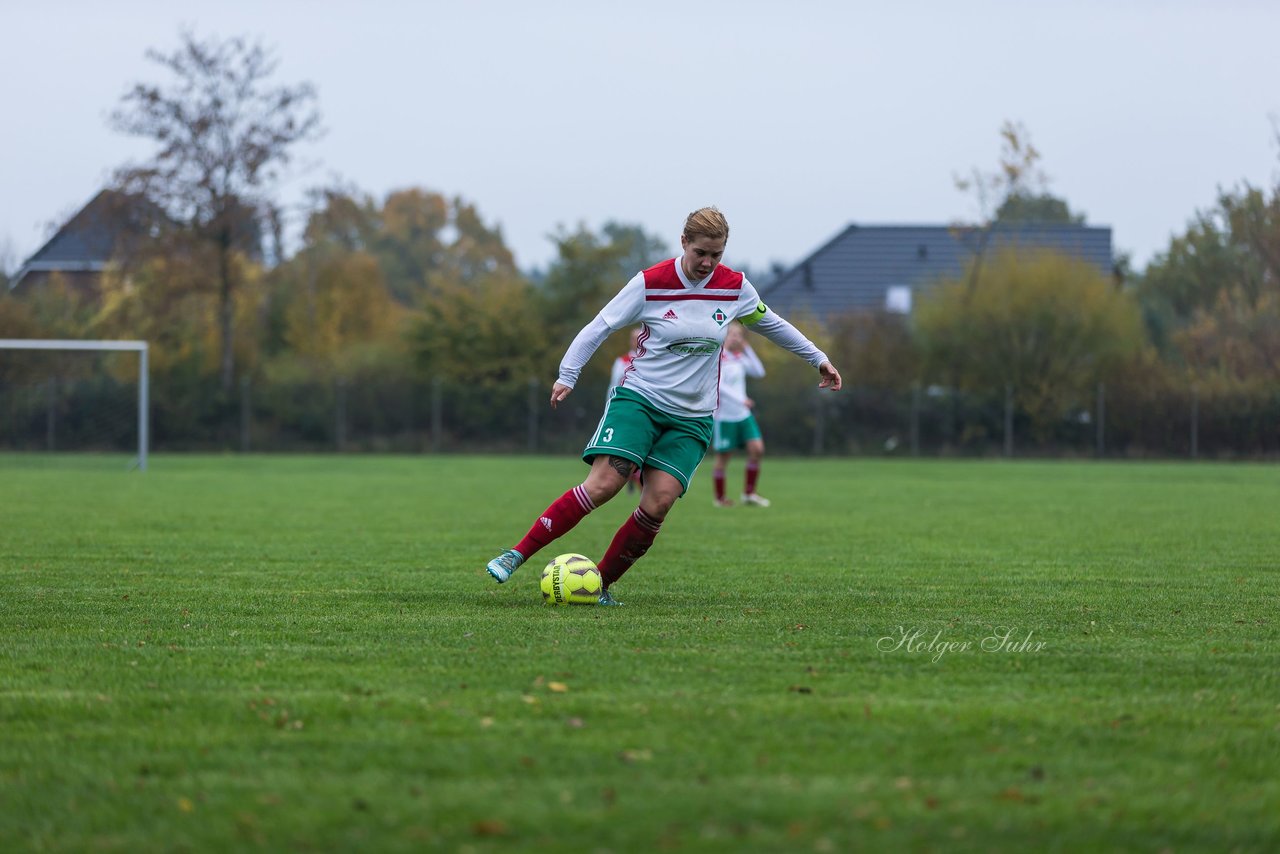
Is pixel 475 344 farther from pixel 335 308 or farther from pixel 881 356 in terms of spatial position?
pixel 335 308

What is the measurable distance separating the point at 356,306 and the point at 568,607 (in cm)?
4623

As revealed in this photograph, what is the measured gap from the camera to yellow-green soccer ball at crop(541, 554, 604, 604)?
7.03 m

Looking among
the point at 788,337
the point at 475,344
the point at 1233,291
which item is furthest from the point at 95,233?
the point at 788,337

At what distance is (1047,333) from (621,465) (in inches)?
1275

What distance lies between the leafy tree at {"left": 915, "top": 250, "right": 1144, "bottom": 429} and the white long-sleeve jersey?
103 ft

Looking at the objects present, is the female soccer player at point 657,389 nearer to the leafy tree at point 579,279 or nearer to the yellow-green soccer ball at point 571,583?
the yellow-green soccer ball at point 571,583

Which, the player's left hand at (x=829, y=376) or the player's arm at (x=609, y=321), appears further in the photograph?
the player's left hand at (x=829, y=376)

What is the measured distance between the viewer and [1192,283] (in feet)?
141

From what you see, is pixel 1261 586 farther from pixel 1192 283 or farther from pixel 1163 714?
pixel 1192 283

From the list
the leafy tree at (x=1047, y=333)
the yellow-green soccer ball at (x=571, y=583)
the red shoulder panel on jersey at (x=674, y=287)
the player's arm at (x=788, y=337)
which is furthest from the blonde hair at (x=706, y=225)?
the leafy tree at (x=1047, y=333)

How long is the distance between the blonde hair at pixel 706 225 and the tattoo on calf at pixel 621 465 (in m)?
1.14

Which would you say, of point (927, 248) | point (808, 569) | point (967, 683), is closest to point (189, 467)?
point (808, 569)

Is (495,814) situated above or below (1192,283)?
below

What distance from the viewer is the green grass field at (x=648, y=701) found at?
3.24 m
